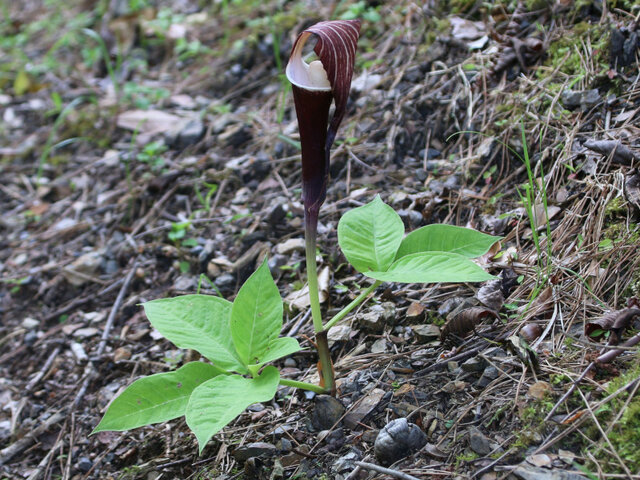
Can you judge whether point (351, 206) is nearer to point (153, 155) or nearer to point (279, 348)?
point (279, 348)

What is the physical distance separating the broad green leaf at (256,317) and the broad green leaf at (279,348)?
14 mm

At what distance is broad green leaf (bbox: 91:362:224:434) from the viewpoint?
152 cm

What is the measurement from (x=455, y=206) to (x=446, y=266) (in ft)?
3.00

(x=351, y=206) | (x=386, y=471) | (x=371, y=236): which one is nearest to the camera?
(x=386, y=471)

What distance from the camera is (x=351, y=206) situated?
2617 mm

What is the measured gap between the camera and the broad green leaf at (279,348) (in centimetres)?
153

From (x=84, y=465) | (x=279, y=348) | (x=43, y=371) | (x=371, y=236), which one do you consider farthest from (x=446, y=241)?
(x=43, y=371)

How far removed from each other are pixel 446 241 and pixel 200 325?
79cm

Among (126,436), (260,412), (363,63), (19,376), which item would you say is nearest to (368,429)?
(260,412)

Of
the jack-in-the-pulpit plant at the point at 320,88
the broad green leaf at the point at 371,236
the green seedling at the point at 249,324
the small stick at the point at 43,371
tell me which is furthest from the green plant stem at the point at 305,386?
the small stick at the point at 43,371

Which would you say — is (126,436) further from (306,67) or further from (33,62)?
(33,62)

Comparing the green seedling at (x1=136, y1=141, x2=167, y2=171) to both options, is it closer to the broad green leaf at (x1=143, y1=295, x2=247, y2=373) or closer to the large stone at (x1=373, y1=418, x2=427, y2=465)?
the broad green leaf at (x1=143, y1=295, x2=247, y2=373)

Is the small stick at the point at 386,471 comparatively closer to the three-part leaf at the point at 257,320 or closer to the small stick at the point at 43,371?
the three-part leaf at the point at 257,320

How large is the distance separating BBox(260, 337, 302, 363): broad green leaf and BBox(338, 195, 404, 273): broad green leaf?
0.30 meters
